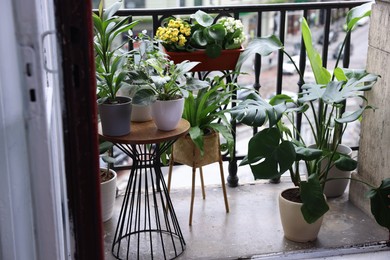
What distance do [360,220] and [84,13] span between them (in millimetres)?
2105

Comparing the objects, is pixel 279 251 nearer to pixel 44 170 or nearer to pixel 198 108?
pixel 198 108

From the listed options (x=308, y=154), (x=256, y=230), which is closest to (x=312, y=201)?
(x=308, y=154)

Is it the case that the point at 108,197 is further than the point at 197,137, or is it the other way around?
the point at 108,197

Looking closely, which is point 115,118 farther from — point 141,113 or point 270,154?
point 270,154

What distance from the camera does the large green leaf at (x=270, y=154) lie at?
7.56ft

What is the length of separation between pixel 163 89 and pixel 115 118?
25 centimetres

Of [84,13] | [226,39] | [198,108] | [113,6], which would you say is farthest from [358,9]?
[84,13]

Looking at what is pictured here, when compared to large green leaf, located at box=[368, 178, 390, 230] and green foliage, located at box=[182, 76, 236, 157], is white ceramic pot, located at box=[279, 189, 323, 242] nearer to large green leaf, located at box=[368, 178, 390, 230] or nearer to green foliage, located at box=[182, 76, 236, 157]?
large green leaf, located at box=[368, 178, 390, 230]

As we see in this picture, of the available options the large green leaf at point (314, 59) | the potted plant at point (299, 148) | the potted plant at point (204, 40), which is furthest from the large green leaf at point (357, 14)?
the potted plant at point (204, 40)

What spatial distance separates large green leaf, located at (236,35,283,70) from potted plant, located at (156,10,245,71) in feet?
0.40

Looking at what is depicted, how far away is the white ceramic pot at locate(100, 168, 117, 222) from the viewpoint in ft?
8.50

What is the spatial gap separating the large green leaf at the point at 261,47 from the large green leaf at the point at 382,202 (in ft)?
2.52

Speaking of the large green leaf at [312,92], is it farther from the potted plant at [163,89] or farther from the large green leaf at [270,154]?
the potted plant at [163,89]

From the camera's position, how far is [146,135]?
2.20m
